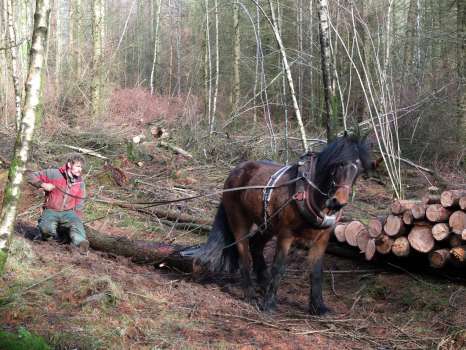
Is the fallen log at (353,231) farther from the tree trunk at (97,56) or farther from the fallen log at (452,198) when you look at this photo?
the tree trunk at (97,56)

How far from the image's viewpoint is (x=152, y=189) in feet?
33.1

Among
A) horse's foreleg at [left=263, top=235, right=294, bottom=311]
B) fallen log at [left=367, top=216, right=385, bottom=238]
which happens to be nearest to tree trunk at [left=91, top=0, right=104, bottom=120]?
fallen log at [left=367, top=216, right=385, bottom=238]

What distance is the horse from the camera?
489 cm

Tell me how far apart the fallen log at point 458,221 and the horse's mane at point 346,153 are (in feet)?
3.62

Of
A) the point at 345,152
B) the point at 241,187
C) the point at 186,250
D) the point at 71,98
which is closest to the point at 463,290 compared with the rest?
the point at 345,152

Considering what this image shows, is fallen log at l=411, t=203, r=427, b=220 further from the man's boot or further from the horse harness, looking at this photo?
the man's boot

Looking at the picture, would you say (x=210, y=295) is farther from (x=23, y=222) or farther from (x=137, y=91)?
(x=137, y=91)

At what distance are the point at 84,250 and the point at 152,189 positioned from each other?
359 cm

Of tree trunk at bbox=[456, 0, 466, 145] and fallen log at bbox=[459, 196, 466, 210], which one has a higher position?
tree trunk at bbox=[456, 0, 466, 145]

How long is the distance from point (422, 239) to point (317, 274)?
115 centimetres

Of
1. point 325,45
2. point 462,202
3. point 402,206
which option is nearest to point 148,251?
point 402,206

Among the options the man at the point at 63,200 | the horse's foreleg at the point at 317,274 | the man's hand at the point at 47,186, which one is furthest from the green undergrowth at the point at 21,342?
the man's hand at the point at 47,186

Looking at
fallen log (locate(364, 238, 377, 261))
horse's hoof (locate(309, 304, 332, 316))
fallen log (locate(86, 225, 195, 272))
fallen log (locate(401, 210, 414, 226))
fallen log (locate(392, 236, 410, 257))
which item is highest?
fallen log (locate(401, 210, 414, 226))

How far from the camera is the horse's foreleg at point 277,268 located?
5332 mm
